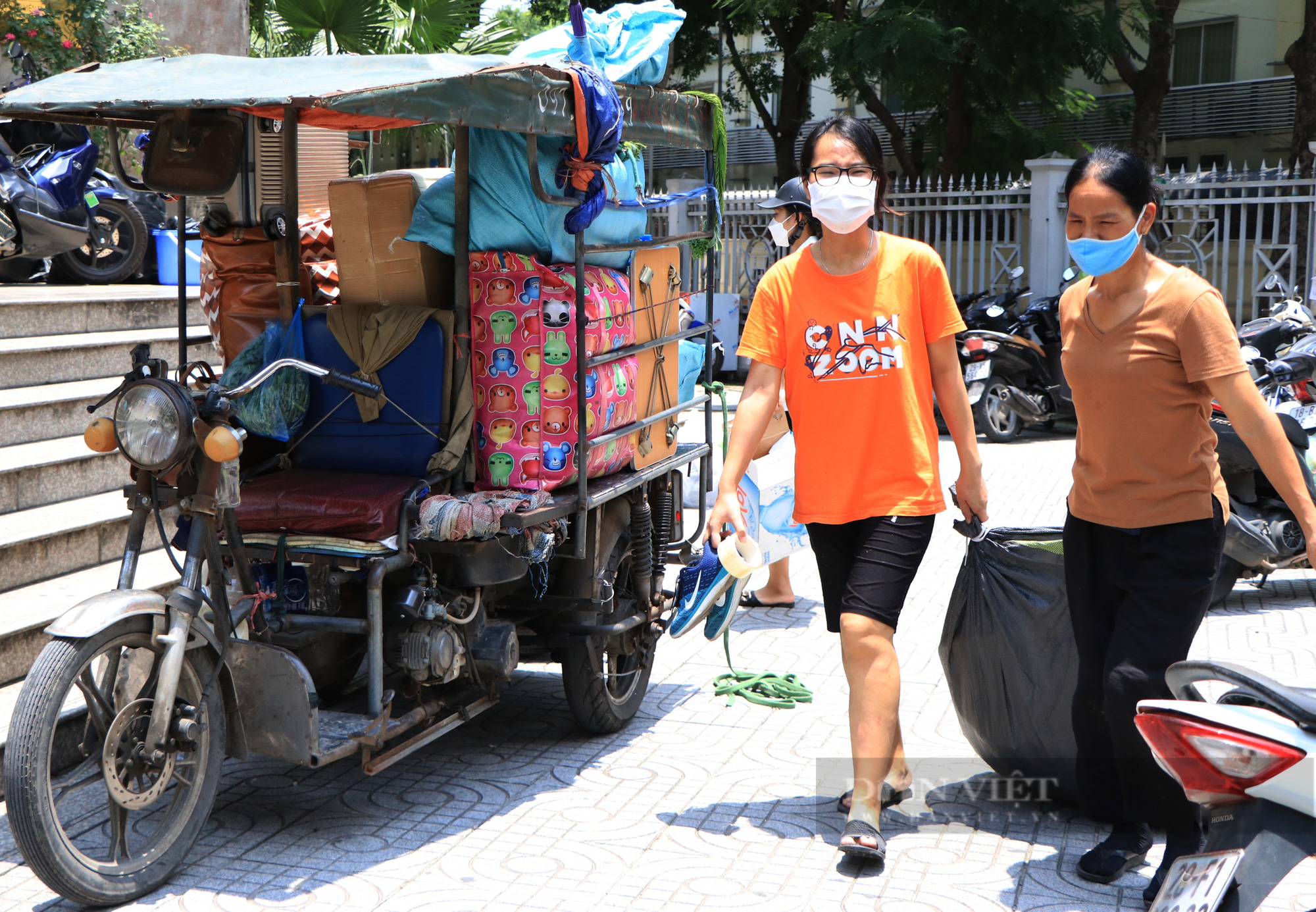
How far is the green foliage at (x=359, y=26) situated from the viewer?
12.7 metres

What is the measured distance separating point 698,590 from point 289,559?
51.9 inches

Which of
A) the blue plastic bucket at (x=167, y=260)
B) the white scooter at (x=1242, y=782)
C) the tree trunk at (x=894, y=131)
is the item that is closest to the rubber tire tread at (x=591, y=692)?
the white scooter at (x=1242, y=782)

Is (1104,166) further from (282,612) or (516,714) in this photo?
(516,714)

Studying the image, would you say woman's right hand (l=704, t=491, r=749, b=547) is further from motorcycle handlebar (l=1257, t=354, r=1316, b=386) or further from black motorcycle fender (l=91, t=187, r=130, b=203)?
black motorcycle fender (l=91, t=187, r=130, b=203)

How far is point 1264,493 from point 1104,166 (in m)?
3.88

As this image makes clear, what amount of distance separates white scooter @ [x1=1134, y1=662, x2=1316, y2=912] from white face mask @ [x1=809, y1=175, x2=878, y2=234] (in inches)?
68.5

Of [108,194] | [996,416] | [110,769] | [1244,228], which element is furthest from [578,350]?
[1244,228]

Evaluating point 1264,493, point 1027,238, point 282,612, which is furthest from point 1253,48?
point 282,612

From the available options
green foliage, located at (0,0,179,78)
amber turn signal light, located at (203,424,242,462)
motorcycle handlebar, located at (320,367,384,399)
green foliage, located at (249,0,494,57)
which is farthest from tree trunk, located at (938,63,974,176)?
amber turn signal light, located at (203,424,242,462)

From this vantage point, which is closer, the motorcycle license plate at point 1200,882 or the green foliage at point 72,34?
the motorcycle license plate at point 1200,882

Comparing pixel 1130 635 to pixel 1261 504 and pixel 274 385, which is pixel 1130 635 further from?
pixel 1261 504

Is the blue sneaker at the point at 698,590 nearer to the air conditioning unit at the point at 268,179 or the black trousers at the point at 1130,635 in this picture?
the black trousers at the point at 1130,635

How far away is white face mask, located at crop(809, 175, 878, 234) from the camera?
11.7ft

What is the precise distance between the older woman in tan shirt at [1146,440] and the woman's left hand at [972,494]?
1.30 ft
